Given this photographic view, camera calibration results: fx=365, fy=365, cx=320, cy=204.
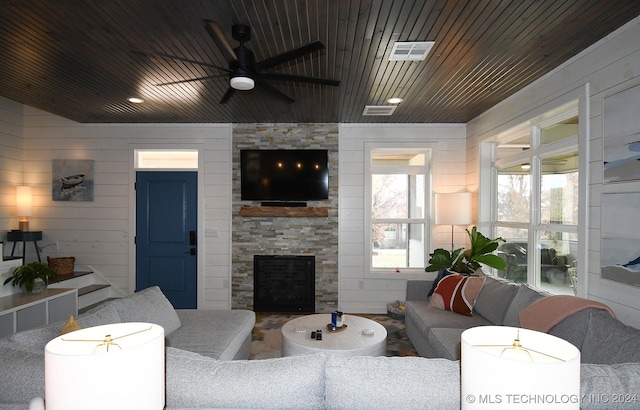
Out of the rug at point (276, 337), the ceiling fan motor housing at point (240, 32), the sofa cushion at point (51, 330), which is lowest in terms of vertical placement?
the rug at point (276, 337)

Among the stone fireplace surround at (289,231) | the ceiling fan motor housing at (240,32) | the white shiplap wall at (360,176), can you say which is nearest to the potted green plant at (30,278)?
the stone fireplace surround at (289,231)

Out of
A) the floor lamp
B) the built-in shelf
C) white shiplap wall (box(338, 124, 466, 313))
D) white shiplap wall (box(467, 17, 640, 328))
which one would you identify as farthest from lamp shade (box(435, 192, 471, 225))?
the built-in shelf

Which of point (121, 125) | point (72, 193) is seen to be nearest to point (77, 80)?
point (121, 125)

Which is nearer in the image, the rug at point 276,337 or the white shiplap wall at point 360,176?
the rug at point 276,337

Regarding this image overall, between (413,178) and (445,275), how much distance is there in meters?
1.89

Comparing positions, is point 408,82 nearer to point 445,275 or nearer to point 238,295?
point 445,275

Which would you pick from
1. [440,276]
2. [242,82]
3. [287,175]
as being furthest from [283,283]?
[242,82]

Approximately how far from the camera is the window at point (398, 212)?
5363mm

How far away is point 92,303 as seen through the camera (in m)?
5.00

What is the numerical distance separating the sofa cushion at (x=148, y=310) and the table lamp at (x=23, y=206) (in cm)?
339

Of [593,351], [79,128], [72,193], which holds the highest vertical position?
[79,128]

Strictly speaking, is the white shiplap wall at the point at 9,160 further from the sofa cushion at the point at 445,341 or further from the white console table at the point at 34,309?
the sofa cushion at the point at 445,341

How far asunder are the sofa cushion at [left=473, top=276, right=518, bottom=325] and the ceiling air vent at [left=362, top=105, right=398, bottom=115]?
2275mm

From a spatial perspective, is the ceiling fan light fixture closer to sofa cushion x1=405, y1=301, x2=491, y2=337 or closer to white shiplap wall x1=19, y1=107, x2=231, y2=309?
sofa cushion x1=405, y1=301, x2=491, y2=337
